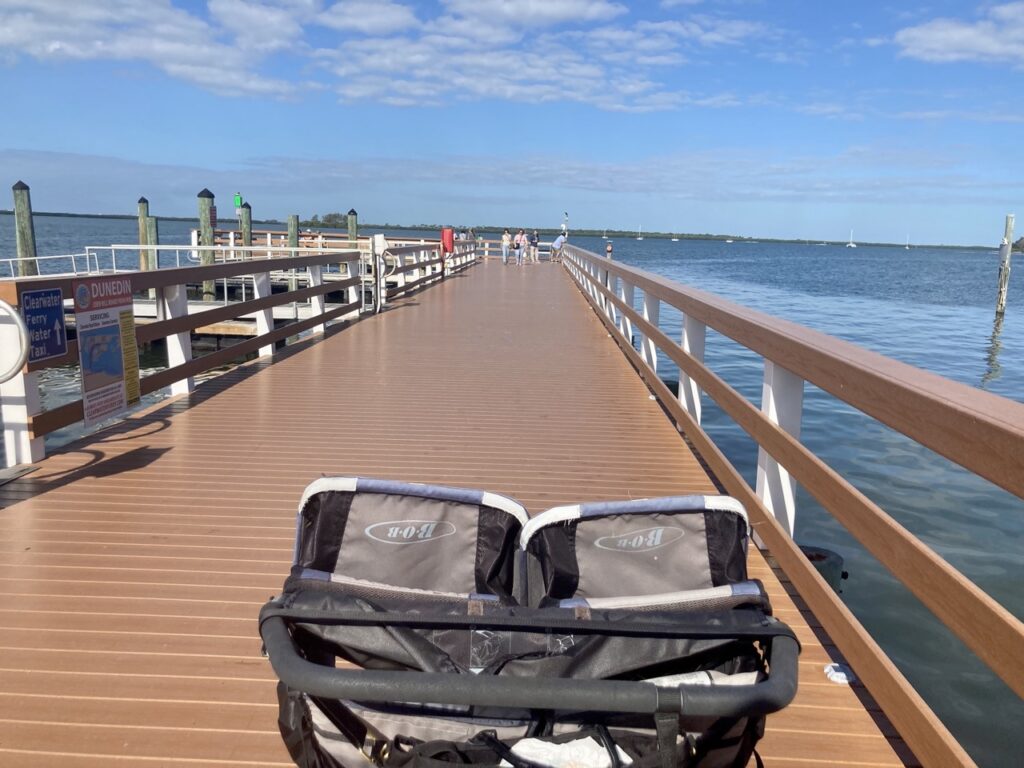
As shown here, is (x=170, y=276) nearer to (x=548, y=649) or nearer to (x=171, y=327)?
(x=171, y=327)

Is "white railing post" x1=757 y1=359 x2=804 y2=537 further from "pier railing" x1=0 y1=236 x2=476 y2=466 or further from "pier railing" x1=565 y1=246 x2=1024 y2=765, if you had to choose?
"pier railing" x1=0 y1=236 x2=476 y2=466

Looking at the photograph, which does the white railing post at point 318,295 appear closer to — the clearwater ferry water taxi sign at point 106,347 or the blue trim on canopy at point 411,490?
the clearwater ferry water taxi sign at point 106,347

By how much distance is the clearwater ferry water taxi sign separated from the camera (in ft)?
16.9

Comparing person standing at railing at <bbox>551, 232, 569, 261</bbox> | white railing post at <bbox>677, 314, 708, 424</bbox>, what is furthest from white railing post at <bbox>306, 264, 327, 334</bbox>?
person standing at railing at <bbox>551, 232, 569, 261</bbox>

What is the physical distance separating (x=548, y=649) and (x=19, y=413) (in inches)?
170

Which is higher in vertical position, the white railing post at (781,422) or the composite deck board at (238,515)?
the white railing post at (781,422)

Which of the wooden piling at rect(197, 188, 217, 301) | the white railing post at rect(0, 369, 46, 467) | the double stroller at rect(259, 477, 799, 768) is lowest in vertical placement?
the white railing post at rect(0, 369, 46, 467)

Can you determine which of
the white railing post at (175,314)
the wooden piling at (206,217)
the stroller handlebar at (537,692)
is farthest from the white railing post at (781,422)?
the wooden piling at (206,217)

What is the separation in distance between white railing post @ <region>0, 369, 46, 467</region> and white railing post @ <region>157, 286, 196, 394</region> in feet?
6.04

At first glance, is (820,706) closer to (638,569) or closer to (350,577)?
(638,569)

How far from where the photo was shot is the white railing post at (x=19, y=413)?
16.0 feet

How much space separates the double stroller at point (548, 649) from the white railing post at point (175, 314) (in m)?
5.24

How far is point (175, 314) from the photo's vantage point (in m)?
6.89

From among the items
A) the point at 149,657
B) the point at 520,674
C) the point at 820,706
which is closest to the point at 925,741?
the point at 820,706
